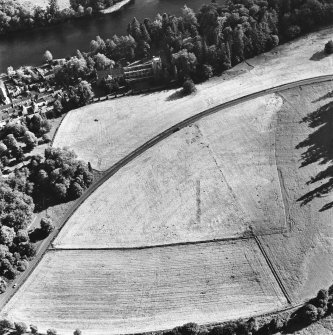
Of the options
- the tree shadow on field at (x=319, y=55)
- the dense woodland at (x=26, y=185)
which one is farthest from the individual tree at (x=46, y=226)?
the tree shadow on field at (x=319, y=55)

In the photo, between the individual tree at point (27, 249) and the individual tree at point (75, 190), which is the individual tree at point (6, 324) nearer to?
the individual tree at point (27, 249)

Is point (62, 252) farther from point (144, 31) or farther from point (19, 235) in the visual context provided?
point (144, 31)

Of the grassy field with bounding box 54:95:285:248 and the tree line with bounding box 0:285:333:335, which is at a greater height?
the grassy field with bounding box 54:95:285:248

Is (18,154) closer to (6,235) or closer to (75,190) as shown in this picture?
(75,190)

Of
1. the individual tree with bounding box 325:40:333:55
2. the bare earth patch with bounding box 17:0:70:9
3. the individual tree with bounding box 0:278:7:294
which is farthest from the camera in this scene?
the bare earth patch with bounding box 17:0:70:9

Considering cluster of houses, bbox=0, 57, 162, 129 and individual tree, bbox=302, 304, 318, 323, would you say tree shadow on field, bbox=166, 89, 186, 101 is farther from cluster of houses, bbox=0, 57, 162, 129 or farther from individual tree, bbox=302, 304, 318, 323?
individual tree, bbox=302, 304, 318, 323

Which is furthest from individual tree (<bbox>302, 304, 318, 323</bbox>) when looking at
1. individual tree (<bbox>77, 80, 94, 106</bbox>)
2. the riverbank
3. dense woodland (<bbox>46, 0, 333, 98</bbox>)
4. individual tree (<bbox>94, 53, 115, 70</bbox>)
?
the riverbank
